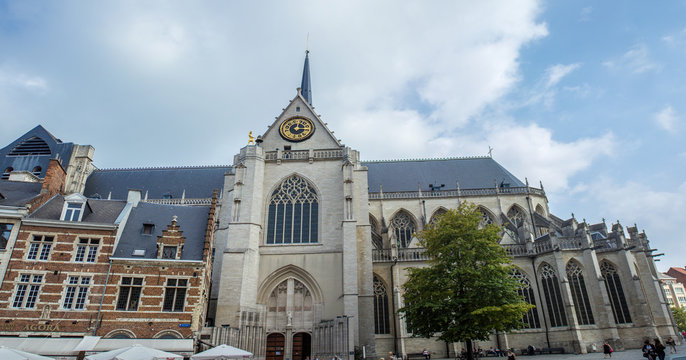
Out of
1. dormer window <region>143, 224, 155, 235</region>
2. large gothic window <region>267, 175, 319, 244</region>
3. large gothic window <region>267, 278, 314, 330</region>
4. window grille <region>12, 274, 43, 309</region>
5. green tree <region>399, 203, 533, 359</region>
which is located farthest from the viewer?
large gothic window <region>267, 175, 319, 244</region>

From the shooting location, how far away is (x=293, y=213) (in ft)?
69.5

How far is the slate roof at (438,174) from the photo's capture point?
29.6m

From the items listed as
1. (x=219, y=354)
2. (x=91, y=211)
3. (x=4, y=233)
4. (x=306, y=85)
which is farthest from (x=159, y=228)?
(x=306, y=85)

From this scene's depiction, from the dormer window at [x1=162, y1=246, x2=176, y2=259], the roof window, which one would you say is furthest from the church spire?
the roof window

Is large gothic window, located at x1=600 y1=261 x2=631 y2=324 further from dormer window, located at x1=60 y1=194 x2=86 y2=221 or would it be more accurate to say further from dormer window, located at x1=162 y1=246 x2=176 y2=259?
dormer window, located at x1=60 y1=194 x2=86 y2=221

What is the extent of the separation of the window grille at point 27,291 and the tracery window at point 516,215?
83.4 ft

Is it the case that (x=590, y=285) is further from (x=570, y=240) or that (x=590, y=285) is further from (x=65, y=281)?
(x=65, y=281)

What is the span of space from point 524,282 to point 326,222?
433 inches

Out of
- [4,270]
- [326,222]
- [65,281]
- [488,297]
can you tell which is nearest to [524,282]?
[488,297]

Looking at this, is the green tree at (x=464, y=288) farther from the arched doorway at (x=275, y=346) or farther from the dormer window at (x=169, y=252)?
the dormer window at (x=169, y=252)

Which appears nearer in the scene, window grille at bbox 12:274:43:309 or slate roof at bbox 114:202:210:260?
window grille at bbox 12:274:43:309

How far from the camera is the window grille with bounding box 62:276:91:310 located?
48.5ft

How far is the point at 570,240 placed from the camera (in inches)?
847

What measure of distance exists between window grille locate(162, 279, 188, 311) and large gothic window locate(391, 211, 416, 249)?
1502 centimetres
